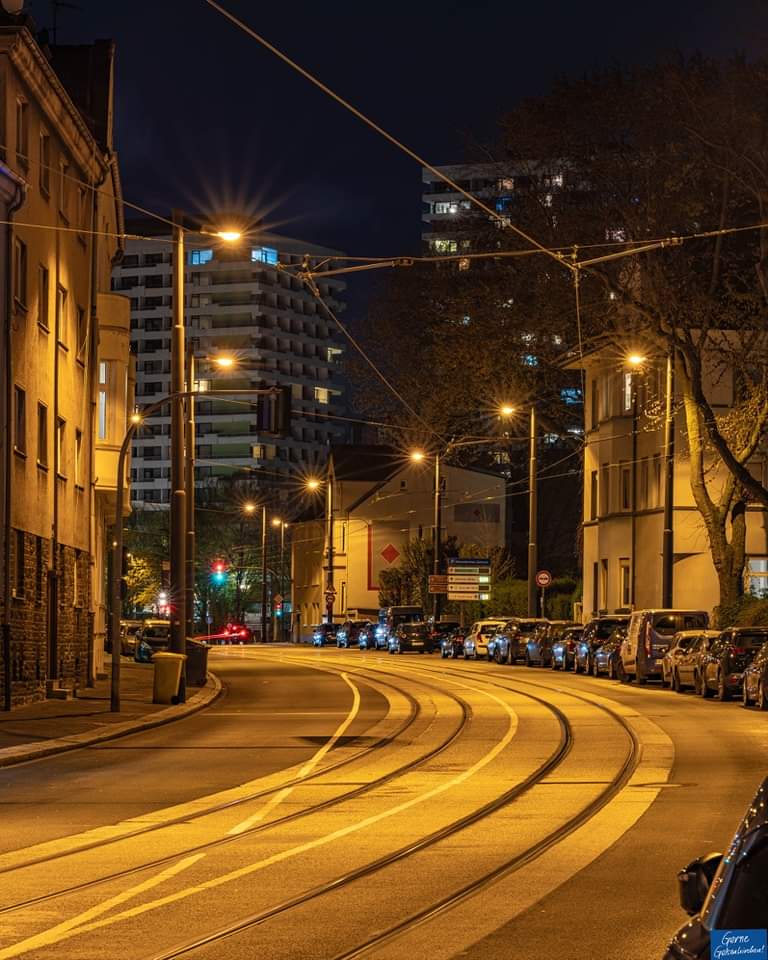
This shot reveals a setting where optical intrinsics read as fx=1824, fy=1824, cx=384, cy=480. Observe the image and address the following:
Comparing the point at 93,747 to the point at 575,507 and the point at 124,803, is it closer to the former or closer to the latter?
the point at 124,803

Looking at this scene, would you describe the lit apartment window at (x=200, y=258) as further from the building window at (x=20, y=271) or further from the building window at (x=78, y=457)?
the building window at (x=20, y=271)

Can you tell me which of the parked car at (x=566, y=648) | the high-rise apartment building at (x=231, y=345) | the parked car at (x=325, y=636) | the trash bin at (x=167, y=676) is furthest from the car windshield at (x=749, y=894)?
the high-rise apartment building at (x=231, y=345)

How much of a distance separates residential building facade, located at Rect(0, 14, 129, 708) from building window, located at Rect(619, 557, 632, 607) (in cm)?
2631

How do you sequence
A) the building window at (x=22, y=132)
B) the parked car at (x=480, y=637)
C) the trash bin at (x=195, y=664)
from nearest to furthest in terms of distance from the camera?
the building window at (x=22, y=132)
the trash bin at (x=195, y=664)
the parked car at (x=480, y=637)

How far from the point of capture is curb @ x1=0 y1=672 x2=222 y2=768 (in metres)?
23.0

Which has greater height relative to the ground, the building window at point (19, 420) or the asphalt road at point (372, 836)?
the building window at point (19, 420)

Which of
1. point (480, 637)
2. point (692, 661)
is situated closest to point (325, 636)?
point (480, 637)

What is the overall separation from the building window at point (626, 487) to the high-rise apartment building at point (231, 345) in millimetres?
99277

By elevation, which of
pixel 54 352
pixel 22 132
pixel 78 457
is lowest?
pixel 78 457

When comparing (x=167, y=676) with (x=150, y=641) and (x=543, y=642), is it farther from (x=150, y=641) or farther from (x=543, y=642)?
(x=150, y=641)

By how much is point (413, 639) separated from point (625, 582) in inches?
570

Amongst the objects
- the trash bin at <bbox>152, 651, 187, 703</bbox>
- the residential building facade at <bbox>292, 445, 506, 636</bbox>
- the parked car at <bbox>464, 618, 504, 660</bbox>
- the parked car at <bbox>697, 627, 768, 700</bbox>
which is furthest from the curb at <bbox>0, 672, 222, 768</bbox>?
the residential building facade at <bbox>292, 445, 506, 636</bbox>

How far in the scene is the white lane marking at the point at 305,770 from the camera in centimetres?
1510

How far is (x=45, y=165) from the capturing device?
1427 inches
